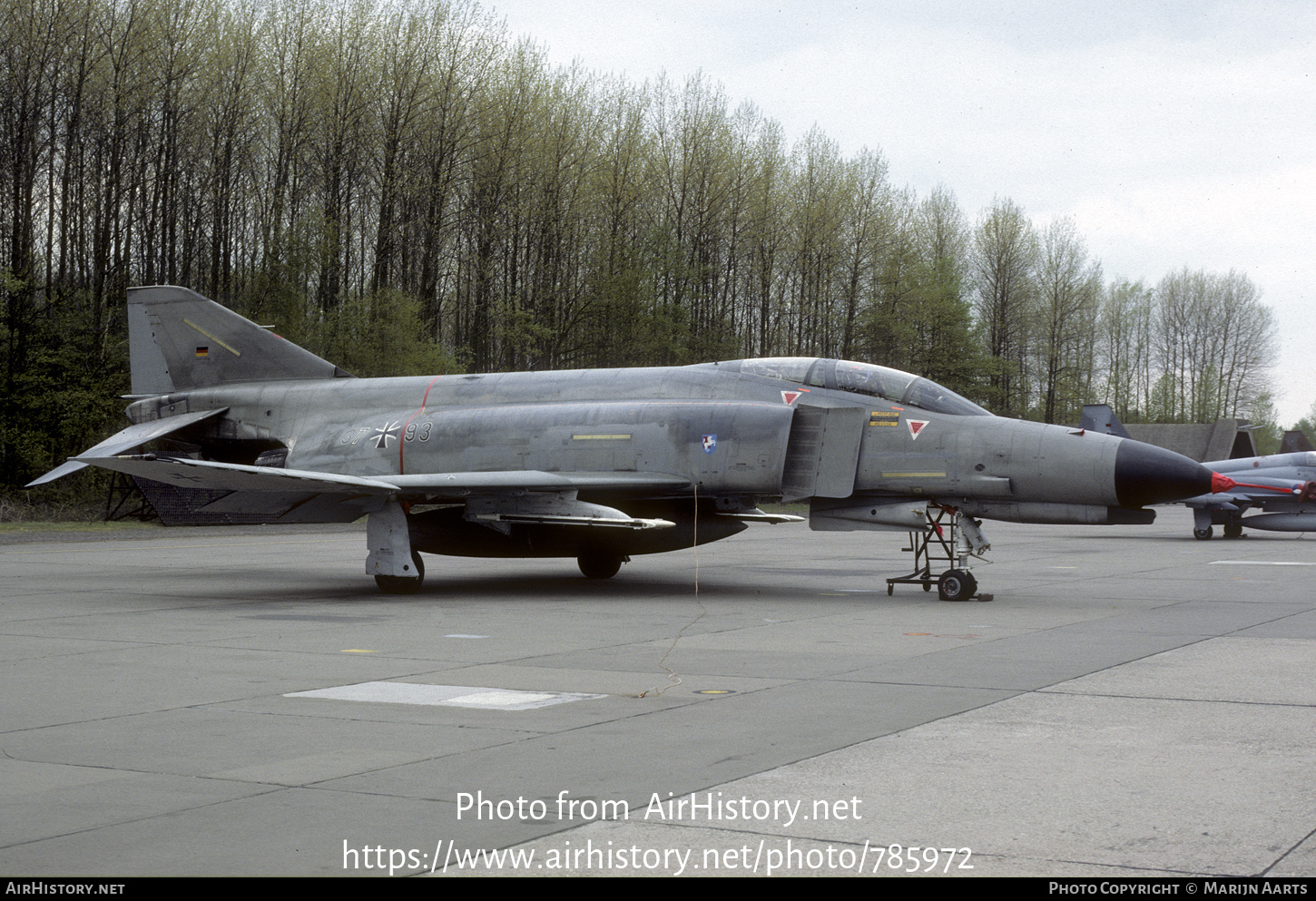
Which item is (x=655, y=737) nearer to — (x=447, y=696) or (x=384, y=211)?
(x=447, y=696)

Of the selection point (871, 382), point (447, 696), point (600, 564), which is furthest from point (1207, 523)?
point (447, 696)

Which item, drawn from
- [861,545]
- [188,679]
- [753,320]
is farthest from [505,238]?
[188,679]

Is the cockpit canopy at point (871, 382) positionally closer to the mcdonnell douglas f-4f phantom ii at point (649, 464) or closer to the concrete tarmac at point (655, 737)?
the mcdonnell douglas f-4f phantom ii at point (649, 464)

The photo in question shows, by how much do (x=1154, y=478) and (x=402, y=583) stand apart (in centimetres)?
844

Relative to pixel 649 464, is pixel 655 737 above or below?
below

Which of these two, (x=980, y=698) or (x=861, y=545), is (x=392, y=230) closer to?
(x=861, y=545)

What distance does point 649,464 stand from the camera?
45.3ft

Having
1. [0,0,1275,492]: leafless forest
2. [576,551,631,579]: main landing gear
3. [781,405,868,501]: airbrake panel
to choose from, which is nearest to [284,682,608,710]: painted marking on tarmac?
[781,405,868,501]: airbrake panel

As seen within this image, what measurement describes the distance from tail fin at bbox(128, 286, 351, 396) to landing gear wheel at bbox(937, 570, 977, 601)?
906 centimetres

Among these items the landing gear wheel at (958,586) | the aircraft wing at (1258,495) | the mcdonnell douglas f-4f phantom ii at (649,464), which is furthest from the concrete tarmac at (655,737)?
the aircraft wing at (1258,495)

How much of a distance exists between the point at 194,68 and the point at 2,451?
11.2 m

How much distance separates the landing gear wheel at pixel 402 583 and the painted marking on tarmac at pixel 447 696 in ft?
21.1

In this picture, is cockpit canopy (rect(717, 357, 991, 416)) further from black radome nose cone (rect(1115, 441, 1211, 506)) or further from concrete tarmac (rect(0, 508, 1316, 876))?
concrete tarmac (rect(0, 508, 1316, 876))
